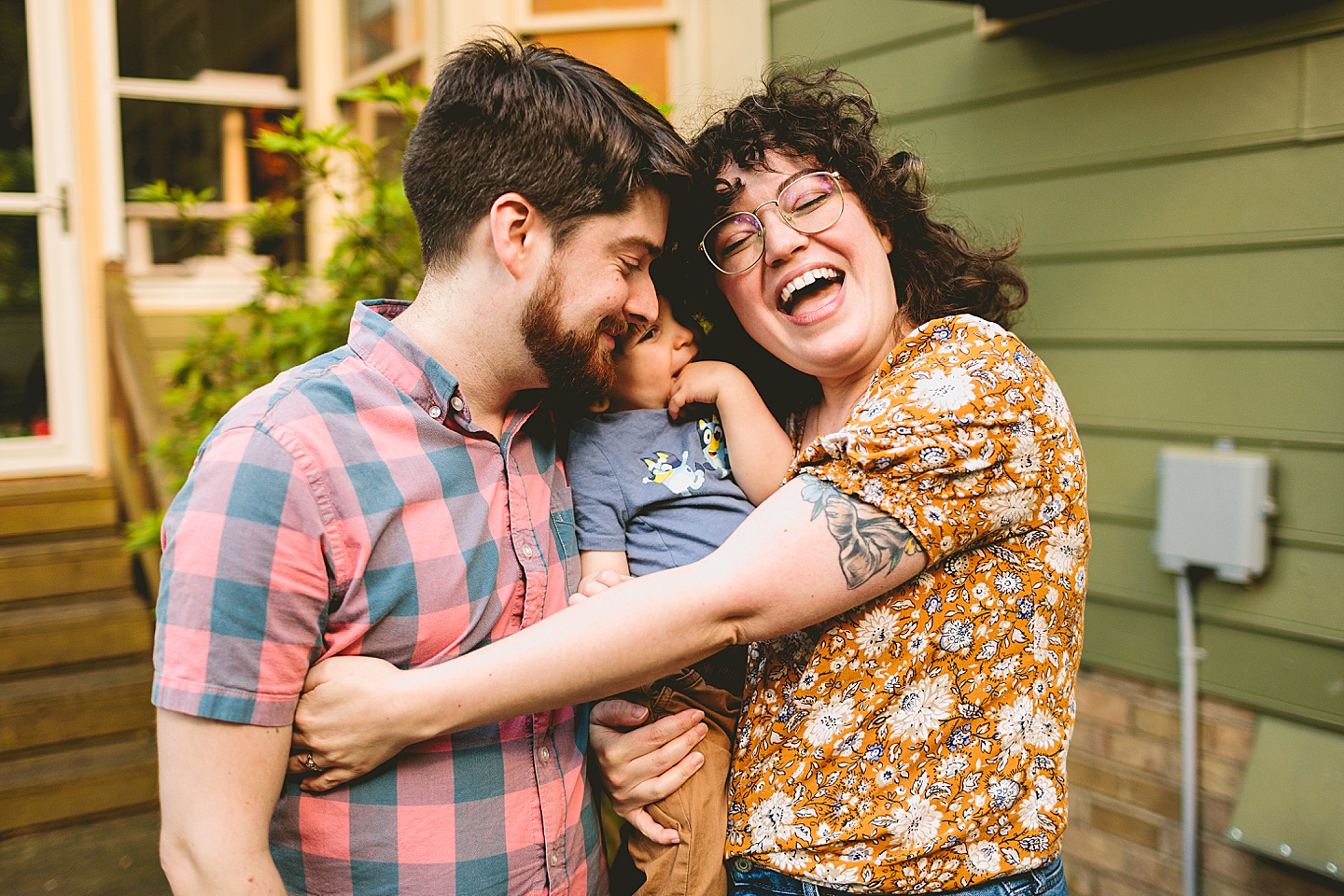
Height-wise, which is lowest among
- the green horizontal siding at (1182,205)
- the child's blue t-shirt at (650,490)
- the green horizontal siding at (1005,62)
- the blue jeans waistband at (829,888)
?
the blue jeans waistband at (829,888)

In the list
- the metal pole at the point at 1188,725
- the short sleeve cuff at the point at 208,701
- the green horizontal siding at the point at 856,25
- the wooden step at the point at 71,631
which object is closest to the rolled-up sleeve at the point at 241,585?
the short sleeve cuff at the point at 208,701

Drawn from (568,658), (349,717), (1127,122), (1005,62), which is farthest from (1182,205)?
(349,717)

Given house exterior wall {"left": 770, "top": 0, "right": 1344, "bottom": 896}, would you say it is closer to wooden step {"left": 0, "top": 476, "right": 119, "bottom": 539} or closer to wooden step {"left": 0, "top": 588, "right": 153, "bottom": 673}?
wooden step {"left": 0, "top": 588, "right": 153, "bottom": 673}

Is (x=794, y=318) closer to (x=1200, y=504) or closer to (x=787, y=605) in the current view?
(x=787, y=605)

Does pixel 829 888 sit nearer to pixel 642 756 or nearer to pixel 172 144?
pixel 642 756

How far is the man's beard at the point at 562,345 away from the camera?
150 centimetres

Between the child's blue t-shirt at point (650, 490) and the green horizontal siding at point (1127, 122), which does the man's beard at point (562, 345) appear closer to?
the child's blue t-shirt at point (650, 490)

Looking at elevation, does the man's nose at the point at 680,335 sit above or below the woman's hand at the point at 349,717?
above

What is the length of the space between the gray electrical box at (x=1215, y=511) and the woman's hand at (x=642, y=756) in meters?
1.85

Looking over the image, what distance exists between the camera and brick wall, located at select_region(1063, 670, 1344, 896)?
2.84 metres

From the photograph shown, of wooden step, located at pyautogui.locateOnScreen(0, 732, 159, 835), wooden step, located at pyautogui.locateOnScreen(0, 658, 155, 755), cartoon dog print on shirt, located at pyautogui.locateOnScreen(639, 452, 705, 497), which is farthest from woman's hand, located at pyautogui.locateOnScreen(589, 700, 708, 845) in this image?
wooden step, located at pyautogui.locateOnScreen(0, 658, 155, 755)

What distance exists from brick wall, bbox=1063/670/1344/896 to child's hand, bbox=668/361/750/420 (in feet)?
6.70

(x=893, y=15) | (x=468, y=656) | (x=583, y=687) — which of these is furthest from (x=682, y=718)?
(x=893, y=15)

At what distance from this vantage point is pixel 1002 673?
143 centimetres
